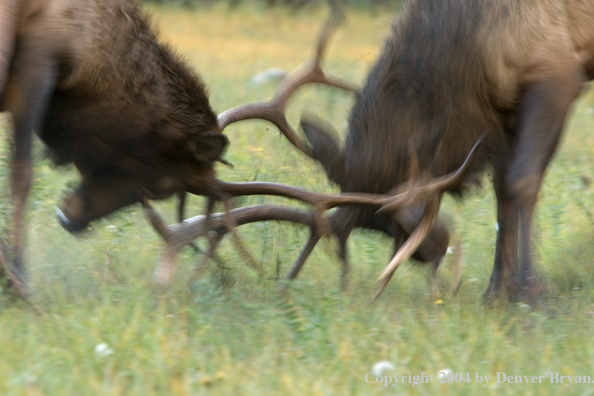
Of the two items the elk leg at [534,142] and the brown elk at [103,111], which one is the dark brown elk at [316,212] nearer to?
the brown elk at [103,111]

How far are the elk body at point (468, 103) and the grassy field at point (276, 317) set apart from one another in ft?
0.81

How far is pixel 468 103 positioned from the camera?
488cm

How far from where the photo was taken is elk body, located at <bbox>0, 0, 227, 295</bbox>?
4.23 metres

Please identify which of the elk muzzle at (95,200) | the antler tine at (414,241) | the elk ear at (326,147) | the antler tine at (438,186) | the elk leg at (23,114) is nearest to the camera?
the elk leg at (23,114)

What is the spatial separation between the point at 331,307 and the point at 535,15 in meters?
2.11

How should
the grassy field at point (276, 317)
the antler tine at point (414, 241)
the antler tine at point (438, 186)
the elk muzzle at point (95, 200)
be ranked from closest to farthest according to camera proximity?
the grassy field at point (276, 317), the antler tine at point (414, 241), the antler tine at point (438, 186), the elk muzzle at point (95, 200)

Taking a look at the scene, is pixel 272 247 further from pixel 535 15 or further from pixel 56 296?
pixel 535 15

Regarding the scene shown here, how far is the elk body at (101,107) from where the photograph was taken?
423 centimetres

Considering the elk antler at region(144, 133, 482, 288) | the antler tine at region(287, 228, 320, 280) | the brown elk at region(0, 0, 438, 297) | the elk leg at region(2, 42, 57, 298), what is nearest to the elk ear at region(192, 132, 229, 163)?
the brown elk at region(0, 0, 438, 297)

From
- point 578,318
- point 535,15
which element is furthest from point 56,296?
point 535,15

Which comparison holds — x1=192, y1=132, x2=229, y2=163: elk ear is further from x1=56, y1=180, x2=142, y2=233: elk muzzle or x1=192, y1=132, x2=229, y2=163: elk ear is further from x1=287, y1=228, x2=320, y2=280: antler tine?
x1=287, y1=228, x2=320, y2=280: antler tine

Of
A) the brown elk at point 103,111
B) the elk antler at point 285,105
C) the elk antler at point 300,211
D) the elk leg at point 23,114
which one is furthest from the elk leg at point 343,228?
the elk leg at point 23,114

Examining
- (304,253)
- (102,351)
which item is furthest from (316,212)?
(102,351)

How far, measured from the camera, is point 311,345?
3.73m
